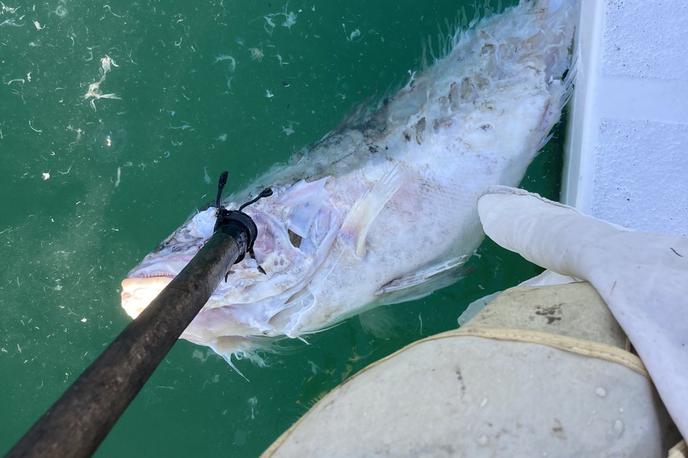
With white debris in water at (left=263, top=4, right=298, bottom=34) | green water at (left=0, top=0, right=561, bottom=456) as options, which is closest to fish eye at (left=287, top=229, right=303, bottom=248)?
green water at (left=0, top=0, right=561, bottom=456)

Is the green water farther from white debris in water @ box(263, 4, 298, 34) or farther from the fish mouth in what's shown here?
the fish mouth

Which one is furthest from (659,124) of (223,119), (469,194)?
(223,119)

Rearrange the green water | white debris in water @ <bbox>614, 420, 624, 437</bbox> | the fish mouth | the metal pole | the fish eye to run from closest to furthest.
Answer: the metal pole
white debris in water @ <bbox>614, 420, 624, 437</bbox>
the fish mouth
the fish eye
the green water

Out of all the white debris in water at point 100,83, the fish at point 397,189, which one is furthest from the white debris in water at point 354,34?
the white debris in water at point 100,83

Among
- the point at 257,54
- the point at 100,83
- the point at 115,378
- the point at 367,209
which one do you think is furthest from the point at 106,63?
the point at 115,378

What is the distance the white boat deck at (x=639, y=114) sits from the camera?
2469 millimetres

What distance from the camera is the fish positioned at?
244 cm

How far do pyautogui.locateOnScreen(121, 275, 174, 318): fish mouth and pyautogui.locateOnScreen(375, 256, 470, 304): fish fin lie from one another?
36.4 inches

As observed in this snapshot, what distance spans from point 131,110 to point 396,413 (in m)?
2.41

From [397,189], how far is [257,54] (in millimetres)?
1200

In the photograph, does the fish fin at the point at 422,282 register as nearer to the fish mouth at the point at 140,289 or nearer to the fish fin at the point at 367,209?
the fish fin at the point at 367,209

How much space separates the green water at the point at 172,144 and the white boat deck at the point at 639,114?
0.71 meters

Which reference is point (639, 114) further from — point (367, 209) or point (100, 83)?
point (100, 83)

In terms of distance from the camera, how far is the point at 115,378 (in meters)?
1.06
